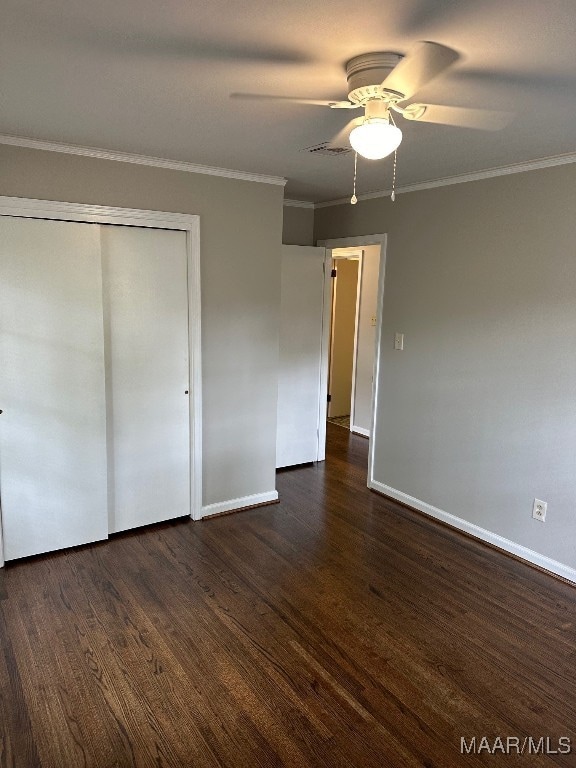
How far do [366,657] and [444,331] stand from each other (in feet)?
7.20

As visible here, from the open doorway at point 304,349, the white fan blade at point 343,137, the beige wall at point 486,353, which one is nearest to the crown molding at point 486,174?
the beige wall at point 486,353

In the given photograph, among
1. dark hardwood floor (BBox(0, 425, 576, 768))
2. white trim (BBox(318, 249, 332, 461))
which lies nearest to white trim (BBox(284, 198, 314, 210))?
white trim (BBox(318, 249, 332, 461))

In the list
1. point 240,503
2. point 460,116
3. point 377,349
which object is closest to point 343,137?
point 460,116

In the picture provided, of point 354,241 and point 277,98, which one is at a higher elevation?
point 277,98

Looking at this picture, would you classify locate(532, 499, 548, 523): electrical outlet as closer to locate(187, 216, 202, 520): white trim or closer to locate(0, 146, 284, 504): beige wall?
locate(0, 146, 284, 504): beige wall

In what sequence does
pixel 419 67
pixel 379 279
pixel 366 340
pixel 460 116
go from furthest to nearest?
pixel 366 340
pixel 379 279
pixel 460 116
pixel 419 67

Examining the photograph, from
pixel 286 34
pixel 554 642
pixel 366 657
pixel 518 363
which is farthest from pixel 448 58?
pixel 554 642

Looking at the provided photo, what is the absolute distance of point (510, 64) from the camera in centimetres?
173

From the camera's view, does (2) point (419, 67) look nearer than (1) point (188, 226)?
Yes

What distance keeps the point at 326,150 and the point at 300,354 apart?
2.13 m

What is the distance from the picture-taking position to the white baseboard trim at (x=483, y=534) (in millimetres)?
3111

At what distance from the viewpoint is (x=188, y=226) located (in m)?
3.37

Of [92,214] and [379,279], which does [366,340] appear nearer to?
[379,279]

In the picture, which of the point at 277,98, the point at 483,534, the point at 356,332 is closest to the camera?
the point at 277,98
